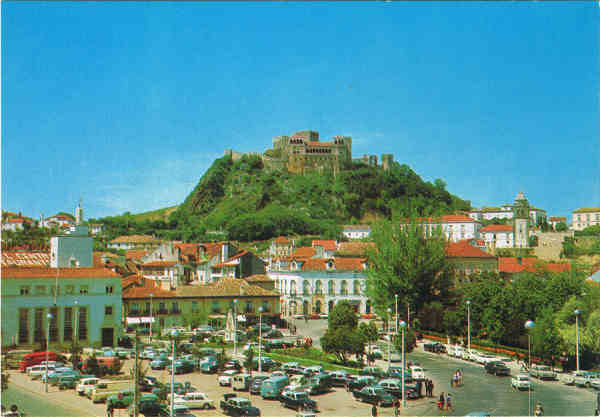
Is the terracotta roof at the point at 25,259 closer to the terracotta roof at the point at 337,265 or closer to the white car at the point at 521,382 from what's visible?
the terracotta roof at the point at 337,265

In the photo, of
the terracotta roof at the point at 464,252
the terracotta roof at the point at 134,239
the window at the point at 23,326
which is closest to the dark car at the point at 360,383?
the window at the point at 23,326

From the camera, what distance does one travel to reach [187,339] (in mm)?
37375

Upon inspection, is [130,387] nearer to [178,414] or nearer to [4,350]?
[178,414]

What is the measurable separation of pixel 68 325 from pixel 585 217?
104 metres

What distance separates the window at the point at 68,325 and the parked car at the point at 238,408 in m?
14.1

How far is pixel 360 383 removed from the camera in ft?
84.3

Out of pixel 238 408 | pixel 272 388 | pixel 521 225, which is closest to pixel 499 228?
pixel 521 225

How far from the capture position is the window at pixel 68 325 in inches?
1278

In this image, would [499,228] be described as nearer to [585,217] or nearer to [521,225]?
[521,225]

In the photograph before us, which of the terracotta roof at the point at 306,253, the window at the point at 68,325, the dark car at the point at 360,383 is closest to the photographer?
the dark car at the point at 360,383

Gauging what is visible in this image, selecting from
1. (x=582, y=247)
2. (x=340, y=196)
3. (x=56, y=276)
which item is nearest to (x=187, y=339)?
(x=56, y=276)

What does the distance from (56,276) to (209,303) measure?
46.8ft

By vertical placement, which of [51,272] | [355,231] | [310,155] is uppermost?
[310,155]

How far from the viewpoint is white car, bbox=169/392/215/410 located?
21750 mm
